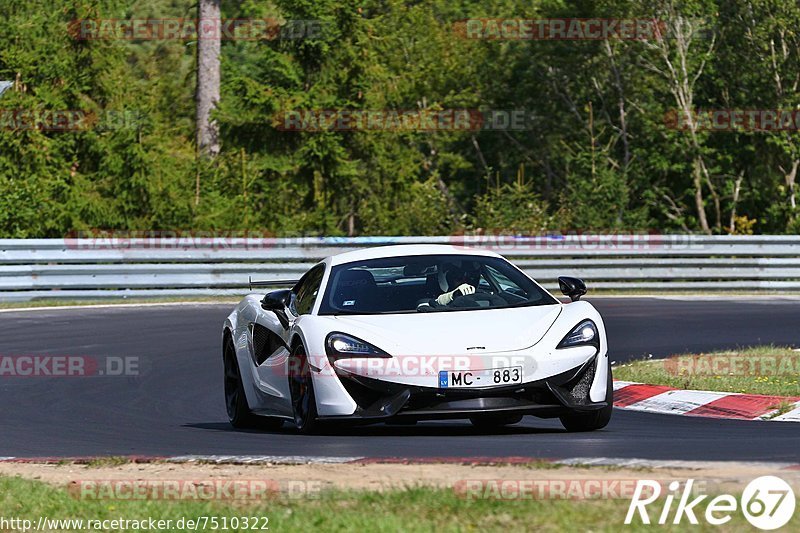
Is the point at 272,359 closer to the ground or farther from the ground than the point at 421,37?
closer to the ground

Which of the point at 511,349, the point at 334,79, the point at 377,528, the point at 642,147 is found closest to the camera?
the point at 377,528

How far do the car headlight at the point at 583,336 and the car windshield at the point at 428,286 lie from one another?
57cm

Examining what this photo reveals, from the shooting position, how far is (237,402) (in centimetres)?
1164

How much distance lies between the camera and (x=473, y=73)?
43.9 meters

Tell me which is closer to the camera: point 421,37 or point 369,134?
point 369,134

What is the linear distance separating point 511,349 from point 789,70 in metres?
25.5

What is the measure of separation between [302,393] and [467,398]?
1284mm

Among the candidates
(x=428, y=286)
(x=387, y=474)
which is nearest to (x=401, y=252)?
(x=428, y=286)

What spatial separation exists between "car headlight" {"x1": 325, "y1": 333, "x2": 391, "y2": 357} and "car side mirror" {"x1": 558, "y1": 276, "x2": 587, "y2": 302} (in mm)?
1672

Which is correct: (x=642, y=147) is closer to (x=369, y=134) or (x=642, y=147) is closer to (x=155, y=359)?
(x=369, y=134)

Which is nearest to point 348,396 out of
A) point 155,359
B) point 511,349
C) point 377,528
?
point 511,349

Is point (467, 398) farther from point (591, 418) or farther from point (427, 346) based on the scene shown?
point (591, 418)

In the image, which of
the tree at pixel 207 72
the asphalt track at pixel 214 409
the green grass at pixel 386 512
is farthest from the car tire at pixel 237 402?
the tree at pixel 207 72

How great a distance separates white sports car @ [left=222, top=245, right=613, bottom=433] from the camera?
30.9ft
